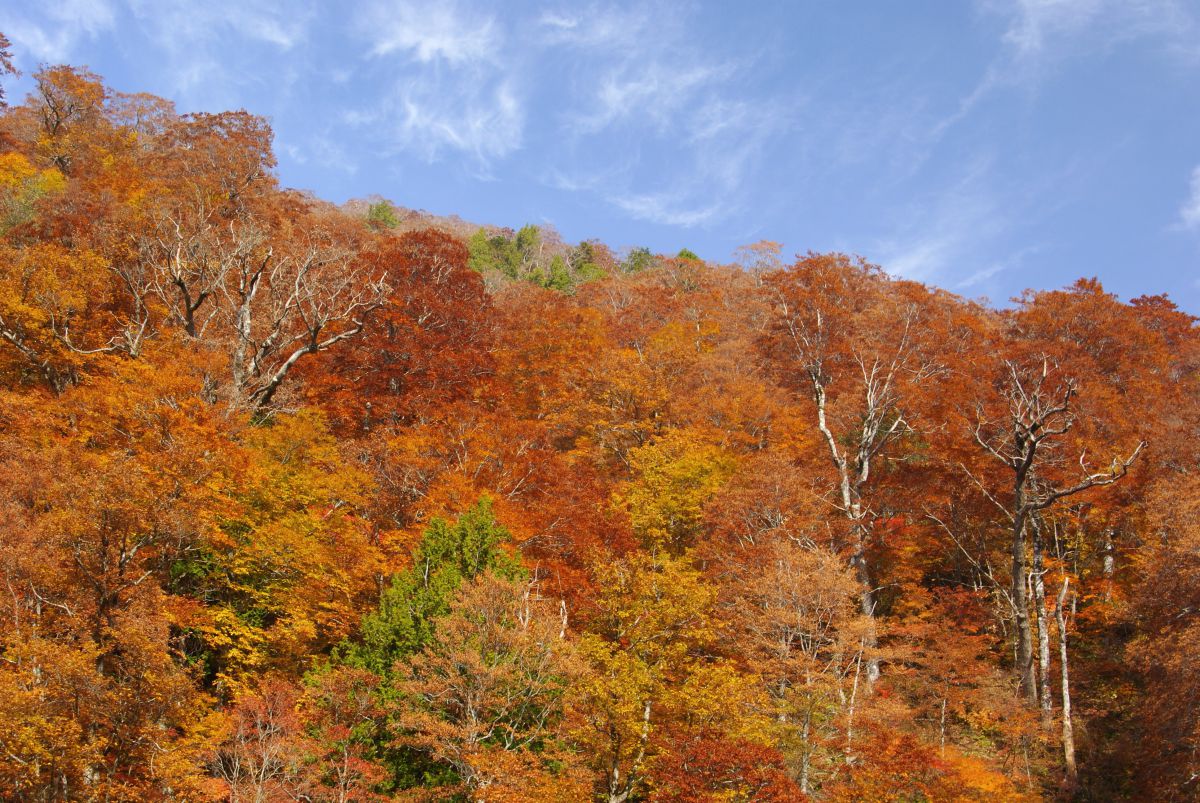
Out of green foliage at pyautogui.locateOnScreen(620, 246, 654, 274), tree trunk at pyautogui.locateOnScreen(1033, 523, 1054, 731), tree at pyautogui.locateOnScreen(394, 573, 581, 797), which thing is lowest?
tree at pyautogui.locateOnScreen(394, 573, 581, 797)

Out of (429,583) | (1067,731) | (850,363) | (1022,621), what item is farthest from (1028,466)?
(429,583)

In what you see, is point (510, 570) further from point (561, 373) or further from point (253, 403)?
point (561, 373)

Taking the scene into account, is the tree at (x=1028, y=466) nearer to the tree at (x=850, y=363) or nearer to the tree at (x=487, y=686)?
the tree at (x=850, y=363)

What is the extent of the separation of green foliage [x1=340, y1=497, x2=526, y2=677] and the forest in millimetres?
105

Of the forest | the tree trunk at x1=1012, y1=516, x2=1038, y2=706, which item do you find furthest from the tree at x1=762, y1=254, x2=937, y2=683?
the tree trunk at x1=1012, y1=516, x2=1038, y2=706

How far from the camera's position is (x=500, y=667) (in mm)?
14352

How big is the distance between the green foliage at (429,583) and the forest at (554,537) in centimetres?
10

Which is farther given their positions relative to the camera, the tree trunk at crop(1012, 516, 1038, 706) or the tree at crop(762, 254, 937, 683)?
the tree at crop(762, 254, 937, 683)

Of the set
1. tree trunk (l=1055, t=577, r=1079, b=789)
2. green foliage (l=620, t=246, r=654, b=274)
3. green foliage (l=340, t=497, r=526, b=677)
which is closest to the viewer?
green foliage (l=340, t=497, r=526, b=677)

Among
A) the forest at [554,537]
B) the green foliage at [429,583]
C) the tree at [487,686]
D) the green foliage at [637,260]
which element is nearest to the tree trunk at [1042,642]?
the forest at [554,537]

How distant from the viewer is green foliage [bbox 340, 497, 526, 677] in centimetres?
1606

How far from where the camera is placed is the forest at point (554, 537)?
1408 cm

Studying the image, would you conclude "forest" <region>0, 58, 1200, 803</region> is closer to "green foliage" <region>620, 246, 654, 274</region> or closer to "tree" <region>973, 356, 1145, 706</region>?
"tree" <region>973, 356, 1145, 706</region>

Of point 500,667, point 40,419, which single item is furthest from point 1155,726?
point 40,419
